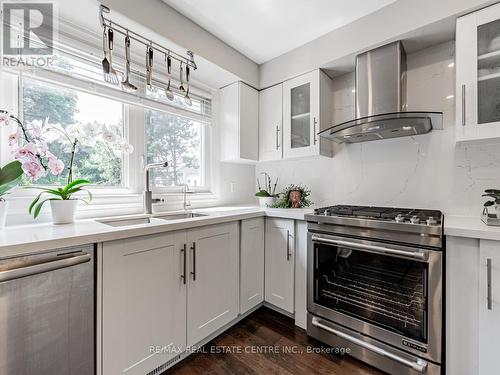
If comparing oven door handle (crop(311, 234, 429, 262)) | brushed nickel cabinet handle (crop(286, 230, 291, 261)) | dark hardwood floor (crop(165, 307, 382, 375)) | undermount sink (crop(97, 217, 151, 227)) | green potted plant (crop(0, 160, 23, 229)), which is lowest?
dark hardwood floor (crop(165, 307, 382, 375))

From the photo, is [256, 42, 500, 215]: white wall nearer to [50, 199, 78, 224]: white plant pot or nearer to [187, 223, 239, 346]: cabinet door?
[187, 223, 239, 346]: cabinet door

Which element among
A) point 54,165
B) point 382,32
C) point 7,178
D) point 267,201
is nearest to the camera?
point 7,178

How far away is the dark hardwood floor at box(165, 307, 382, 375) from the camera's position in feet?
4.76

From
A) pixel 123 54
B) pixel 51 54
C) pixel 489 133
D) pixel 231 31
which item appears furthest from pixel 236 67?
pixel 489 133

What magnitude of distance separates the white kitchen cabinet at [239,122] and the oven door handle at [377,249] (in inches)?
46.2

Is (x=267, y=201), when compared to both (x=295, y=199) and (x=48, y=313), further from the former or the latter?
(x=48, y=313)

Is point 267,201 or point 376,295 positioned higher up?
point 267,201

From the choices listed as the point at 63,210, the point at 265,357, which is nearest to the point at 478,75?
the point at 265,357

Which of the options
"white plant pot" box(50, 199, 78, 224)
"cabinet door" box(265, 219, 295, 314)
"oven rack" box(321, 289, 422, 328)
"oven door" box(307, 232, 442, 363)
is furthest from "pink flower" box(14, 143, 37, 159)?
"oven rack" box(321, 289, 422, 328)

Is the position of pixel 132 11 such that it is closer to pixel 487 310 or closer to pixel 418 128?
pixel 418 128

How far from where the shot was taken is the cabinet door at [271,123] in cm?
238

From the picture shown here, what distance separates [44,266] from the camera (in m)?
0.93

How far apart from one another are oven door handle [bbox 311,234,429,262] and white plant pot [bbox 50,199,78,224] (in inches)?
62.4

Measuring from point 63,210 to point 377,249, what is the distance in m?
1.89
